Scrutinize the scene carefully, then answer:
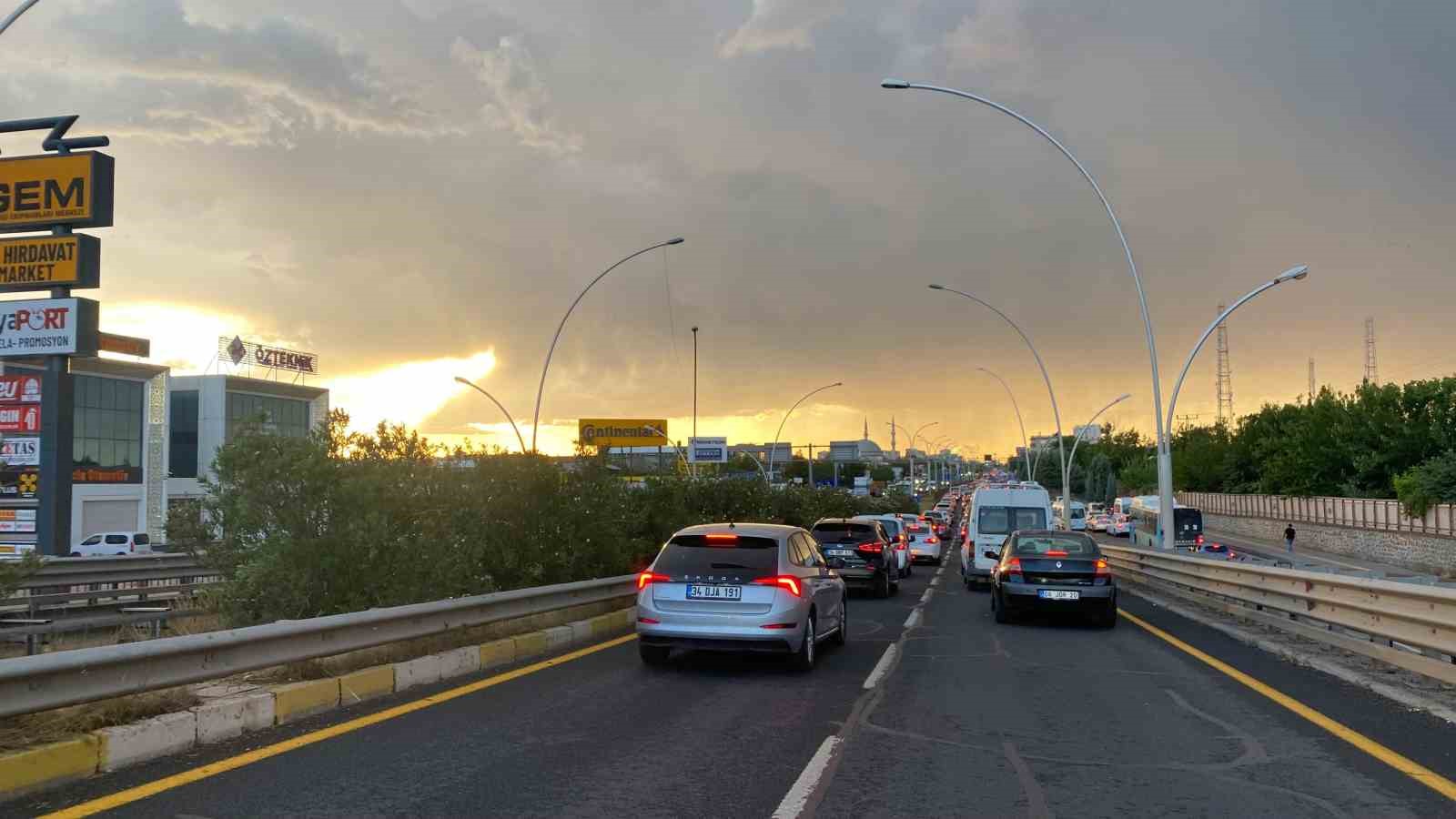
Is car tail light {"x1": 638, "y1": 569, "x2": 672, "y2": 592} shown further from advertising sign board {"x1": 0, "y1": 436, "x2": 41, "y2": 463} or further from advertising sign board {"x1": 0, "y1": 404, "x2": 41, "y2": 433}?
advertising sign board {"x1": 0, "y1": 404, "x2": 41, "y2": 433}

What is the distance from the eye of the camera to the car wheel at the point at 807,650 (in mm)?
11641

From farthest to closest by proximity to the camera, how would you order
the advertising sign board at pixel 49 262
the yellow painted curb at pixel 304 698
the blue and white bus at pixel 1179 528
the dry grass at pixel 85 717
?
1. the blue and white bus at pixel 1179 528
2. the advertising sign board at pixel 49 262
3. the yellow painted curb at pixel 304 698
4. the dry grass at pixel 85 717

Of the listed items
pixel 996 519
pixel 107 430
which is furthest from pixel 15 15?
pixel 107 430

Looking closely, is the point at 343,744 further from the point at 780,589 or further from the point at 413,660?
the point at 780,589

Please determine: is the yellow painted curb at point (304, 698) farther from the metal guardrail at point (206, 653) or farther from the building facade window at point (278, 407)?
the building facade window at point (278, 407)

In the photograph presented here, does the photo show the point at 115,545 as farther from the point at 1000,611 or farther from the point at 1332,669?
the point at 1332,669

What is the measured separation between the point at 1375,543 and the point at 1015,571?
50.2m

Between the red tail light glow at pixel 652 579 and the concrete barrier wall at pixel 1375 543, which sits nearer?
the red tail light glow at pixel 652 579

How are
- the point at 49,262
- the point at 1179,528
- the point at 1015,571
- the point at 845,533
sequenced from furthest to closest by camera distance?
the point at 1179,528
the point at 49,262
the point at 845,533
the point at 1015,571

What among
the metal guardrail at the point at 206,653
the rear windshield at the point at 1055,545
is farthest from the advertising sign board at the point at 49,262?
the rear windshield at the point at 1055,545

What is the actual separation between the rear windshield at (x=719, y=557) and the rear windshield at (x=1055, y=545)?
22.8 ft

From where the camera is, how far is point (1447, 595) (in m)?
9.55

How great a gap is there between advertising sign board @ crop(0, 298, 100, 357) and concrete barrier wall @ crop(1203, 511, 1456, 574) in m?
49.9

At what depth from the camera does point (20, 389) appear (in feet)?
131
